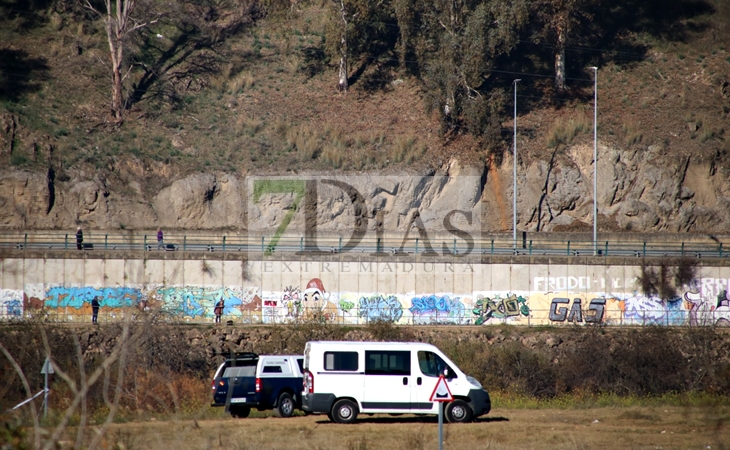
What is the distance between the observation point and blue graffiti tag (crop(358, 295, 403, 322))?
3628 cm

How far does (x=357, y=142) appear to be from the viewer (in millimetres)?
51625

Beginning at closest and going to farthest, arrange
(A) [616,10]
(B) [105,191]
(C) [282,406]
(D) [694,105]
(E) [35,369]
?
(C) [282,406], (E) [35,369], (B) [105,191], (D) [694,105], (A) [616,10]

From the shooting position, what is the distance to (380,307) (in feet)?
120

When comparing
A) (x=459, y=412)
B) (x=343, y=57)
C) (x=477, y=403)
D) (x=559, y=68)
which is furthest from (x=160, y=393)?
(x=559, y=68)

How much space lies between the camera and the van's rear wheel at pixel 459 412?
19.4 m

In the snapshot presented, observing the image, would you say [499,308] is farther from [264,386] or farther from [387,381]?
[387,381]

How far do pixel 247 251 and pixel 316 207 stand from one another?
10.7m

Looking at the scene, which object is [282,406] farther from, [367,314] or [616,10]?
[616,10]

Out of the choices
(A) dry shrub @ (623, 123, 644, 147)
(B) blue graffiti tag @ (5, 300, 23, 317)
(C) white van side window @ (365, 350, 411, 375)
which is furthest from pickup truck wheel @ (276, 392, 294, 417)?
(A) dry shrub @ (623, 123, 644, 147)

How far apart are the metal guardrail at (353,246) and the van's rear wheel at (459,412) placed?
60.1ft

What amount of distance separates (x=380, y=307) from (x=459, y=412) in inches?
674

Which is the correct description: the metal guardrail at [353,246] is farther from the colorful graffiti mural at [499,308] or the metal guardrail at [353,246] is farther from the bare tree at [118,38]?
the bare tree at [118,38]

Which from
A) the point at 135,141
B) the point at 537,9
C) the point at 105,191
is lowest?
the point at 105,191

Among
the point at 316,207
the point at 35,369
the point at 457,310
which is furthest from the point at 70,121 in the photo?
the point at 457,310
